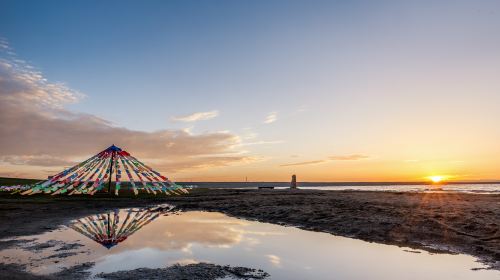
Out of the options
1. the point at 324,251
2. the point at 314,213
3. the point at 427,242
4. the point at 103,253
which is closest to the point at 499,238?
the point at 427,242

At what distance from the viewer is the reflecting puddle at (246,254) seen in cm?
845

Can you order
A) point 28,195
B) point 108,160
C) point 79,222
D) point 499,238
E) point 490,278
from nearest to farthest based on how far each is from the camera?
point 490,278 → point 499,238 → point 79,222 → point 28,195 → point 108,160

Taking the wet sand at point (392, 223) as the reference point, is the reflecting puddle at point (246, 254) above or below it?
below

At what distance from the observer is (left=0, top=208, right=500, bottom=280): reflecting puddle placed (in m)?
8.45

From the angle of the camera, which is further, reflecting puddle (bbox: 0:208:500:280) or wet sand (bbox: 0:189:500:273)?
wet sand (bbox: 0:189:500:273)

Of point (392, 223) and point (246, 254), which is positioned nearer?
point (246, 254)

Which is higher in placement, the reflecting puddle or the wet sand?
the wet sand

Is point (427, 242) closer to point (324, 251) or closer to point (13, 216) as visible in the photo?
point (324, 251)

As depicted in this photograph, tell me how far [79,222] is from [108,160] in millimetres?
20972

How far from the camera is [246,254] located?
10.3 meters

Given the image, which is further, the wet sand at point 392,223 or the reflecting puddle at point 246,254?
the wet sand at point 392,223

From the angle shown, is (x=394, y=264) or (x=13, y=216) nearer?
(x=394, y=264)

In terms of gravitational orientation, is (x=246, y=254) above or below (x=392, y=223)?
below

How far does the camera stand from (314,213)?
62.0 feet
